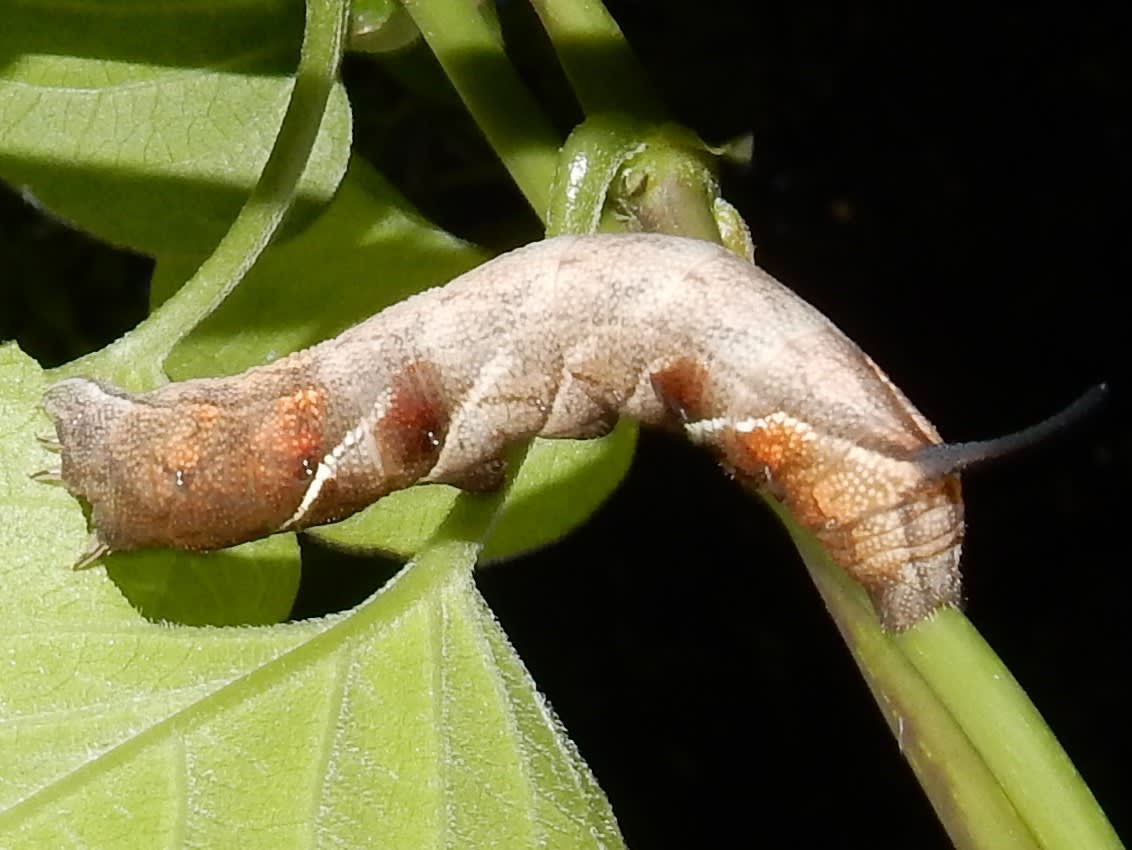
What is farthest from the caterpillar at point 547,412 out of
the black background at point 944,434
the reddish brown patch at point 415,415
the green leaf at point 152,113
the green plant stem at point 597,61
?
the black background at point 944,434

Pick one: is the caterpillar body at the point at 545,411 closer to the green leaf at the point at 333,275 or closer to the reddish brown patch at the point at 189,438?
the reddish brown patch at the point at 189,438

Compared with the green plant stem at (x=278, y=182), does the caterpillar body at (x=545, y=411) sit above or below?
below

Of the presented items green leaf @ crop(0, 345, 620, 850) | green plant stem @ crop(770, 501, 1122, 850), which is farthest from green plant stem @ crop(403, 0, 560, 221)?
green plant stem @ crop(770, 501, 1122, 850)

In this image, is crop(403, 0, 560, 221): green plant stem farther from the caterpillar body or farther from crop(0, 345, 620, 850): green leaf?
crop(0, 345, 620, 850): green leaf

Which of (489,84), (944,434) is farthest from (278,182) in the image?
(944,434)

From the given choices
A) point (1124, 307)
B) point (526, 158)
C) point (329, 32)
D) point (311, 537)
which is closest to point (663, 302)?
point (526, 158)

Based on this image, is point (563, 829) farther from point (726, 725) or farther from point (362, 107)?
point (726, 725)
